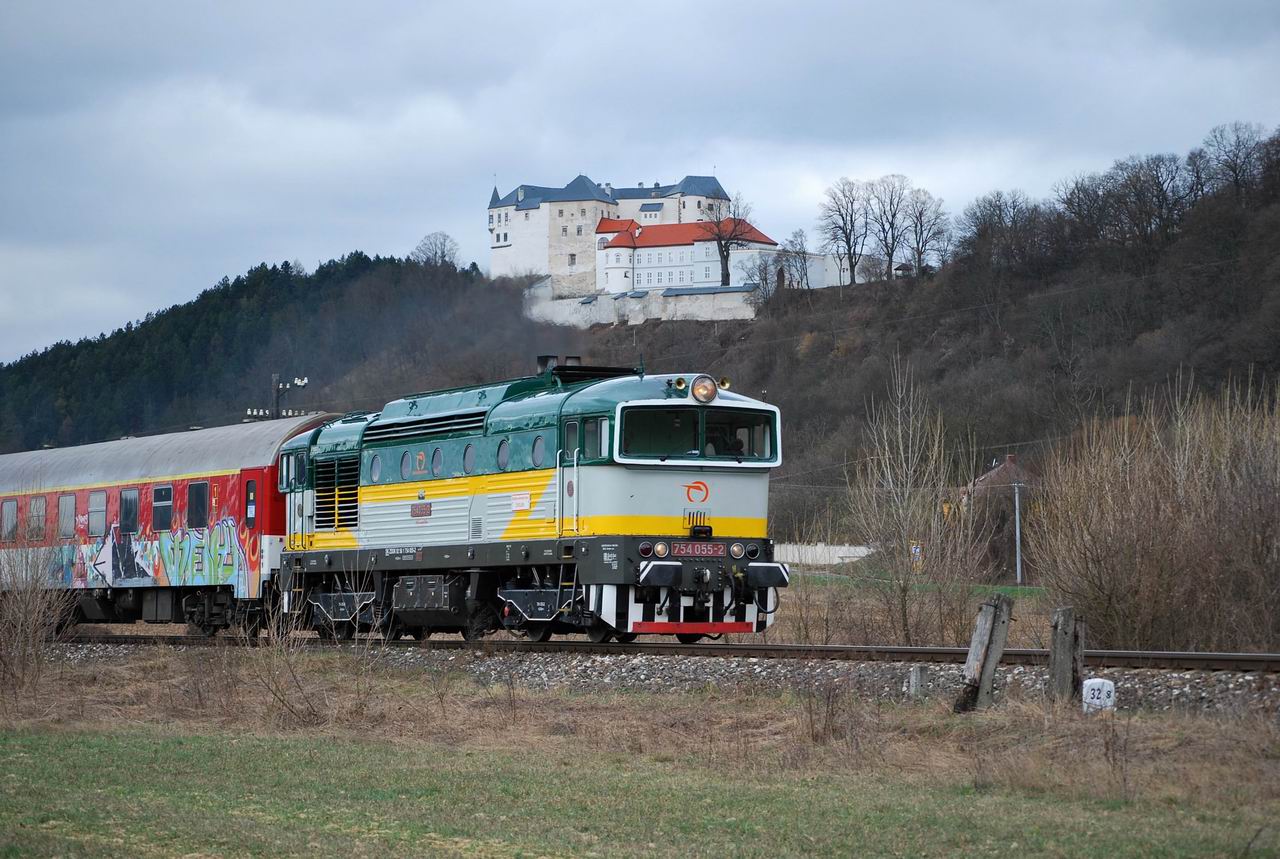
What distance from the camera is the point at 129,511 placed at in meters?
31.2

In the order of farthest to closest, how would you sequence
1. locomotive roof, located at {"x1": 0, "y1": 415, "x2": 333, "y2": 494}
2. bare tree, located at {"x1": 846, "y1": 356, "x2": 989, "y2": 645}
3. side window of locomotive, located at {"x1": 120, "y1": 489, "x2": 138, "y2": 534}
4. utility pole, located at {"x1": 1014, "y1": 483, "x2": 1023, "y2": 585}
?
utility pole, located at {"x1": 1014, "y1": 483, "x2": 1023, "y2": 585}, side window of locomotive, located at {"x1": 120, "y1": 489, "x2": 138, "y2": 534}, locomotive roof, located at {"x1": 0, "y1": 415, "x2": 333, "y2": 494}, bare tree, located at {"x1": 846, "y1": 356, "x2": 989, "y2": 645}

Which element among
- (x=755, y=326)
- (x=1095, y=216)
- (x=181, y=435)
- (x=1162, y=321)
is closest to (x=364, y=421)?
(x=181, y=435)

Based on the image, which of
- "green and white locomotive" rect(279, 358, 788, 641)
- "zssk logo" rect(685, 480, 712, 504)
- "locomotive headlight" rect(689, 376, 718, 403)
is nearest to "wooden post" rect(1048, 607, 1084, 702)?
"green and white locomotive" rect(279, 358, 788, 641)

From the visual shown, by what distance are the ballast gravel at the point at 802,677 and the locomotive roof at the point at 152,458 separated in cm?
677

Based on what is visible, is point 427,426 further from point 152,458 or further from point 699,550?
point 152,458

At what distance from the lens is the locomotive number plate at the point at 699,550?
67.5 feet

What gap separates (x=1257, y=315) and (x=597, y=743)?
2531 inches

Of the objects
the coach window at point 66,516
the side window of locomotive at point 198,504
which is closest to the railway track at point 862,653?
the side window of locomotive at point 198,504

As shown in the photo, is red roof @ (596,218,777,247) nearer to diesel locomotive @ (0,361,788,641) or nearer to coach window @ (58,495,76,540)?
coach window @ (58,495,76,540)

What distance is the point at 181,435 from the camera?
3178 centimetres

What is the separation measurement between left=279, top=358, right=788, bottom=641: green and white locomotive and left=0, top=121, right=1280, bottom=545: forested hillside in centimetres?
1473

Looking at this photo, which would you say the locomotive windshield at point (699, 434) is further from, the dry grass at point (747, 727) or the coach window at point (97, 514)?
the coach window at point (97, 514)

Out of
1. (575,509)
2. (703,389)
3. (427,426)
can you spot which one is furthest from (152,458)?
(703,389)

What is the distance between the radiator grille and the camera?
26.0 meters
